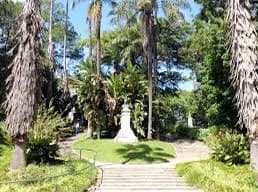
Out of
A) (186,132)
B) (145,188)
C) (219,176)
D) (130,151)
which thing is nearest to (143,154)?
(130,151)

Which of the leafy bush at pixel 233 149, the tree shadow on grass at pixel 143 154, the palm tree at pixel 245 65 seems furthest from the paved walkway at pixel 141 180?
the tree shadow on grass at pixel 143 154

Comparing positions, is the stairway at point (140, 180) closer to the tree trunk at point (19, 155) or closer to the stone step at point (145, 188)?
the stone step at point (145, 188)

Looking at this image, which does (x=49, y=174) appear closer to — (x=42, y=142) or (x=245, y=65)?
(x=42, y=142)

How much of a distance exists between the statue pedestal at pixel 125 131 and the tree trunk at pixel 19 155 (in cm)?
1549

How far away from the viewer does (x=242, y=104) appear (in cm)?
2211

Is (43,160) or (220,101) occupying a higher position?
(220,101)

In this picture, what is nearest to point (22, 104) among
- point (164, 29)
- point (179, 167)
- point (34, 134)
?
point (34, 134)

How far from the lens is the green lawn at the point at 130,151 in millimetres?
31078

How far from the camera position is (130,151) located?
33.3 m

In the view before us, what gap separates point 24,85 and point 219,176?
9645 mm

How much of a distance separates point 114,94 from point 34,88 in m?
18.7

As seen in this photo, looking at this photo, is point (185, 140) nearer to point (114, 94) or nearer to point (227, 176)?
point (114, 94)

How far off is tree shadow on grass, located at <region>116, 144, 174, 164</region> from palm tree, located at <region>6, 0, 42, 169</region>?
9.26 meters

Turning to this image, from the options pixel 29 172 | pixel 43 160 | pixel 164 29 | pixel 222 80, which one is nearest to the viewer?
pixel 29 172
